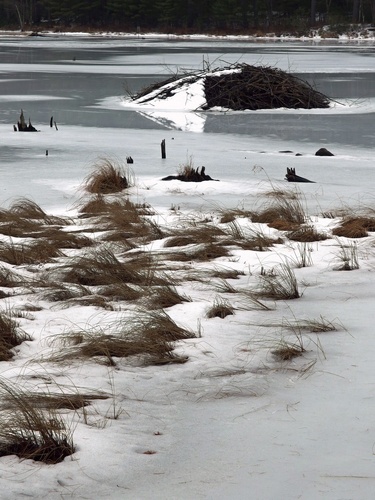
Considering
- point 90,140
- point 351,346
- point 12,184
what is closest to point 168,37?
point 90,140

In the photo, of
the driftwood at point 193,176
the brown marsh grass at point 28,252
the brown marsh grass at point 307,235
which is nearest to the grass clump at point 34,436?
the brown marsh grass at point 28,252

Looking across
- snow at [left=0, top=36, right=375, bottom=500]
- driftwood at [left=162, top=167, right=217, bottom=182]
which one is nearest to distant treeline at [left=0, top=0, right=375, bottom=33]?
driftwood at [left=162, top=167, right=217, bottom=182]

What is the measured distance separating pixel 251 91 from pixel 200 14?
5082 centimetres

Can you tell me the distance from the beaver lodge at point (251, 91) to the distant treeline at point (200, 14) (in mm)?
43299

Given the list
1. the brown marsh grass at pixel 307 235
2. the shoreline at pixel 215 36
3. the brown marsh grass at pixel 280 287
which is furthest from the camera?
the shoreline at pixel 215 36

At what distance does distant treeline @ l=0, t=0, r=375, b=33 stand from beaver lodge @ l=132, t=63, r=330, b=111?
1705 inches

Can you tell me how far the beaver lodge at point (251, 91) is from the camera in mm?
17703

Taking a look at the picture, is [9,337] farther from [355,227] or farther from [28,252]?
[355,227]

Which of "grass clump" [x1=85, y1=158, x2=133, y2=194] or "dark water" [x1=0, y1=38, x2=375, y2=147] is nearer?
"grass clump" [x1=85, y1=158, x2=133, y2=194]

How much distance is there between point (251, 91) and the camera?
17828 millimetres

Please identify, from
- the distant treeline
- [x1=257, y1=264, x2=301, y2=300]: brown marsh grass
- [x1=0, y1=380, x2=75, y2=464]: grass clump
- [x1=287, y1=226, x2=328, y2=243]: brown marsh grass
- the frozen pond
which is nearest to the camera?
[x1=0, y1=380, x2=75, y2=464]: grass clump

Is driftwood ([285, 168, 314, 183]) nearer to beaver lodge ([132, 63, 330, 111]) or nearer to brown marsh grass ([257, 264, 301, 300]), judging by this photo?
brown marsh grass ([257, 264, 301, 300])

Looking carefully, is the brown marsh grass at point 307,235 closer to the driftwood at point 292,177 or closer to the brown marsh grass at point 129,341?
the brown marsh grass at point 129,341

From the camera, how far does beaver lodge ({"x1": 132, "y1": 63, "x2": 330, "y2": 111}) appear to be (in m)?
17.7
